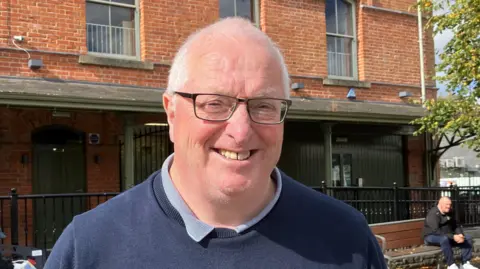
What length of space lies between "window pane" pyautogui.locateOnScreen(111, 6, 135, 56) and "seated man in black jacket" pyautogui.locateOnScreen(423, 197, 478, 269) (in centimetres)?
623

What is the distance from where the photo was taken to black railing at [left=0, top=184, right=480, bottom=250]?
29.7 ft

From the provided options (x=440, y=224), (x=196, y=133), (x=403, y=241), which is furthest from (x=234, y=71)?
(x=403, y=241)

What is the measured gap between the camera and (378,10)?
13.5 metres

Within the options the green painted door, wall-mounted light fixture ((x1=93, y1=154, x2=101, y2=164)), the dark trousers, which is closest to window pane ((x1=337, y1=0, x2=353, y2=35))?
the dark trousers

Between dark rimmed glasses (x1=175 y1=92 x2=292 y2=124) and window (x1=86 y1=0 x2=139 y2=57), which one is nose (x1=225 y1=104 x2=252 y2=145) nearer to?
dark rimmed glasses (x1=175 y1=92 x2=292 y2=124)

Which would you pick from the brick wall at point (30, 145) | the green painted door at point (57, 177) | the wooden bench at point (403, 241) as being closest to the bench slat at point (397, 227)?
the wooden bench at point (403, 241)

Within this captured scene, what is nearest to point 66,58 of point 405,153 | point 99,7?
point 99,7

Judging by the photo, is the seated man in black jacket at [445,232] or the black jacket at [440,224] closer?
the seated man in black jacket at [445,232]

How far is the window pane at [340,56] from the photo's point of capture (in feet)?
42.7

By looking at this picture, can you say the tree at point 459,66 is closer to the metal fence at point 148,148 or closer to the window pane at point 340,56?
the window pane at point 340,56

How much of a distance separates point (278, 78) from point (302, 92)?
10548 millimetres

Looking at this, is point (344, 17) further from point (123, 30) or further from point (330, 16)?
point (123, 30)

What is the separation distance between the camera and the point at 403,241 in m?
9.80

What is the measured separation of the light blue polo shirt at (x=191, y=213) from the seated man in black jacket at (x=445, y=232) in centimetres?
796
